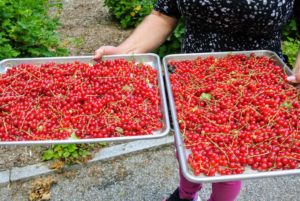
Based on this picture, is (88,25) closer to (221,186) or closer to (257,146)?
(221,186)

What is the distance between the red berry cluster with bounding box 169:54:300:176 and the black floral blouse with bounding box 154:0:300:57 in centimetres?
Result: 9

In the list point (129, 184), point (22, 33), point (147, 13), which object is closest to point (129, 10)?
point (147, 13)

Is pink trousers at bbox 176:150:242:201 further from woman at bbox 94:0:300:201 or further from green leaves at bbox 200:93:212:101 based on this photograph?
green leaves at bbox 200:93:212:101

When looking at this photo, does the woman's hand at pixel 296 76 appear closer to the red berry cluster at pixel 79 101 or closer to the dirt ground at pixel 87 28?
the red berry cluster at pixel 79 101

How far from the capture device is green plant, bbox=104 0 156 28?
432 centimetres

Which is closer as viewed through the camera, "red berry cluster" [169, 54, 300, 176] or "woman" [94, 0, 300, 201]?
"red berry cluster" [169, 54, 300, 176]

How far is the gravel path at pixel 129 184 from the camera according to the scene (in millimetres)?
2615

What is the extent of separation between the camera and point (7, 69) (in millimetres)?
1935

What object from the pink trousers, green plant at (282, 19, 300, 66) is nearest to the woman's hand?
the pink trousers

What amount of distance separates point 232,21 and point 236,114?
0.48 meters

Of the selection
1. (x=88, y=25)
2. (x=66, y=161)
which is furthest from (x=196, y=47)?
(x=88, y=25)

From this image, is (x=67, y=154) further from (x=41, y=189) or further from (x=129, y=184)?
(x=129, y=184)

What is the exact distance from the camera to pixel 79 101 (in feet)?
5.41

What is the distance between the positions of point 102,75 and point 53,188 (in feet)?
4.19
